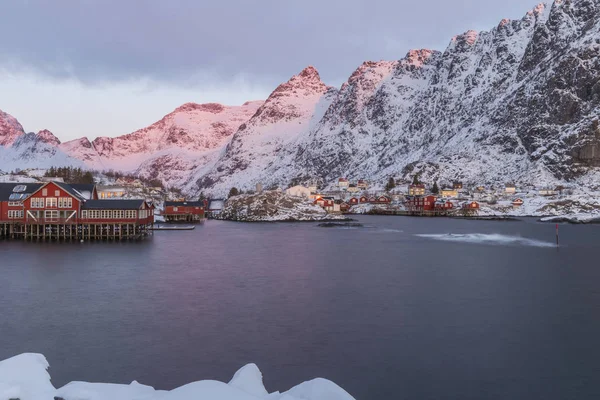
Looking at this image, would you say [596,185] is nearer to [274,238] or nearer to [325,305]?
[274,238]

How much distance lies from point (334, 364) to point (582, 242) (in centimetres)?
7267

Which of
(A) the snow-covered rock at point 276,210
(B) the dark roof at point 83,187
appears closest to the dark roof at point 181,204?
(A) the snow-covered rock at point 276,210

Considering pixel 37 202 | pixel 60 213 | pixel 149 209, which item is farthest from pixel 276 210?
pixel 37 202

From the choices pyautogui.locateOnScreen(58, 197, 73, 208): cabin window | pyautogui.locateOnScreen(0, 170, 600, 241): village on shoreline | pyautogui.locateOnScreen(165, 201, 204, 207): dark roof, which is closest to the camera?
pyautogui.locateOnScreen(58, 197, 73, 208): cabin window

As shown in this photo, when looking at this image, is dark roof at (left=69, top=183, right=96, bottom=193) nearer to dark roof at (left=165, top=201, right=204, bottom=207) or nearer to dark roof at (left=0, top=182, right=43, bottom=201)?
dark roof at (left=0, top=182, right=43, bottom=201)

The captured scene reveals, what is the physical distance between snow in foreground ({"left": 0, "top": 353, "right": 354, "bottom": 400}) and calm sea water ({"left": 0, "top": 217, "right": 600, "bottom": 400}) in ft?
12.5

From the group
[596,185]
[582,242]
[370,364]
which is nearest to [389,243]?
[582,242]

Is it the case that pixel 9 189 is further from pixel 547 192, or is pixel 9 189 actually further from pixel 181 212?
pixel 547 192

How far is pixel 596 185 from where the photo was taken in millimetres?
194500

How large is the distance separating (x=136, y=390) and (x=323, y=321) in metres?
15.8

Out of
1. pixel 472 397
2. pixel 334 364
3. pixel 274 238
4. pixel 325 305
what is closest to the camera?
pixel 472 397

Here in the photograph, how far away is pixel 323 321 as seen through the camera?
31.7 m

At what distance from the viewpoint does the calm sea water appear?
22.4m

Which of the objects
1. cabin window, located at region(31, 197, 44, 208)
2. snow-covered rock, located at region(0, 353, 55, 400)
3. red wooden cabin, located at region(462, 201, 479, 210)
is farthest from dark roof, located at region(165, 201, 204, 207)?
snow-covered rock, located at region(0, 353, 55, 400)
